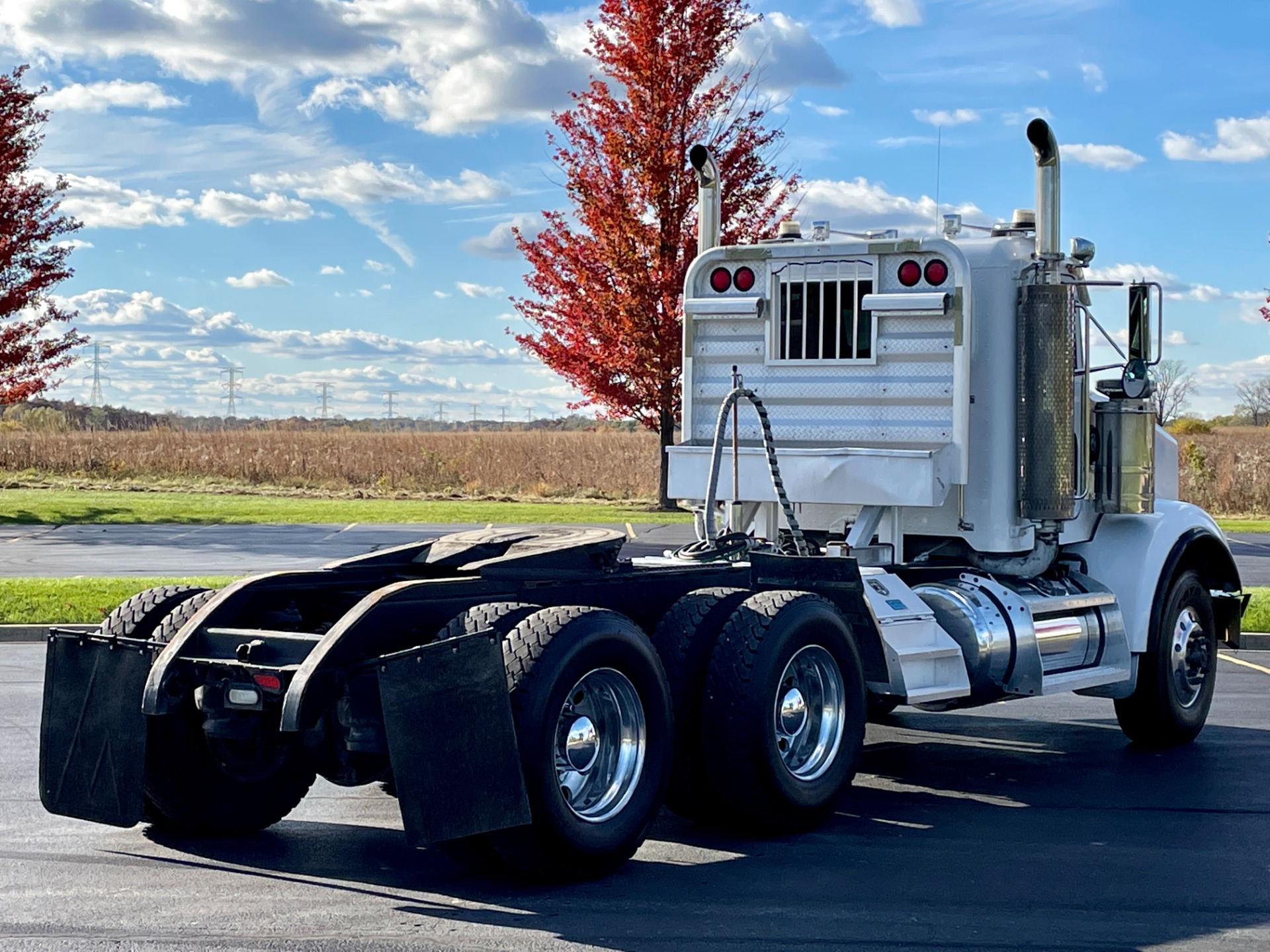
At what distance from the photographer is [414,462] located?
37062 mm

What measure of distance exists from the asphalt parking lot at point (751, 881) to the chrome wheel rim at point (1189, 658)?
102 centimetres

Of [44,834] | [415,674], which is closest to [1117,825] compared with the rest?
[415,674]

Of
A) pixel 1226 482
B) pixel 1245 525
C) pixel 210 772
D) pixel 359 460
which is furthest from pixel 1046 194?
pixel 359 460

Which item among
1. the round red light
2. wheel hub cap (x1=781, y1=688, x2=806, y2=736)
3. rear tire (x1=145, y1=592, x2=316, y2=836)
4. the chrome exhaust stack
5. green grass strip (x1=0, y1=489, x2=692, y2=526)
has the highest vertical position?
the chrome exhaust stack

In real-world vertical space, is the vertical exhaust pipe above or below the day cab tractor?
above

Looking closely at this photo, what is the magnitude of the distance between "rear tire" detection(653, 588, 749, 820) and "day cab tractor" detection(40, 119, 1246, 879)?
0.05 feet

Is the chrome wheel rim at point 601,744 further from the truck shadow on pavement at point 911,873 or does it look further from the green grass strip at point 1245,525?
the green grass strip at point 1245,525

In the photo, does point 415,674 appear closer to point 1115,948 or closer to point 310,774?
point 310,774

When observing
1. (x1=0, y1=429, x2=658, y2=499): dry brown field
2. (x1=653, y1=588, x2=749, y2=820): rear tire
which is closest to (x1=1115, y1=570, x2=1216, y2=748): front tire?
(x1=653, y1=588, x2=749, y2=820): rear tire

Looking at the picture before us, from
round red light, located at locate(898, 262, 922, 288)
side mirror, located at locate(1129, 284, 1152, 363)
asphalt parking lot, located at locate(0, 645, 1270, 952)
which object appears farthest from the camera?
side mirror, located at locate(1129, 284, 1152, 363)

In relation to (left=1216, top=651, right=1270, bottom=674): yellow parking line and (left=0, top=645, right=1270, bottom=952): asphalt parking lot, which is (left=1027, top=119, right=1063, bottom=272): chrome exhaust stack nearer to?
(left=0, top=645, right=1270, bottom=952): asphalt parking lot

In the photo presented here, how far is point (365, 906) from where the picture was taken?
5.66m

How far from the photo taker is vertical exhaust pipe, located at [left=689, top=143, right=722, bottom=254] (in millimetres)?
9695

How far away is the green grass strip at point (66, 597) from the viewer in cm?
1391
